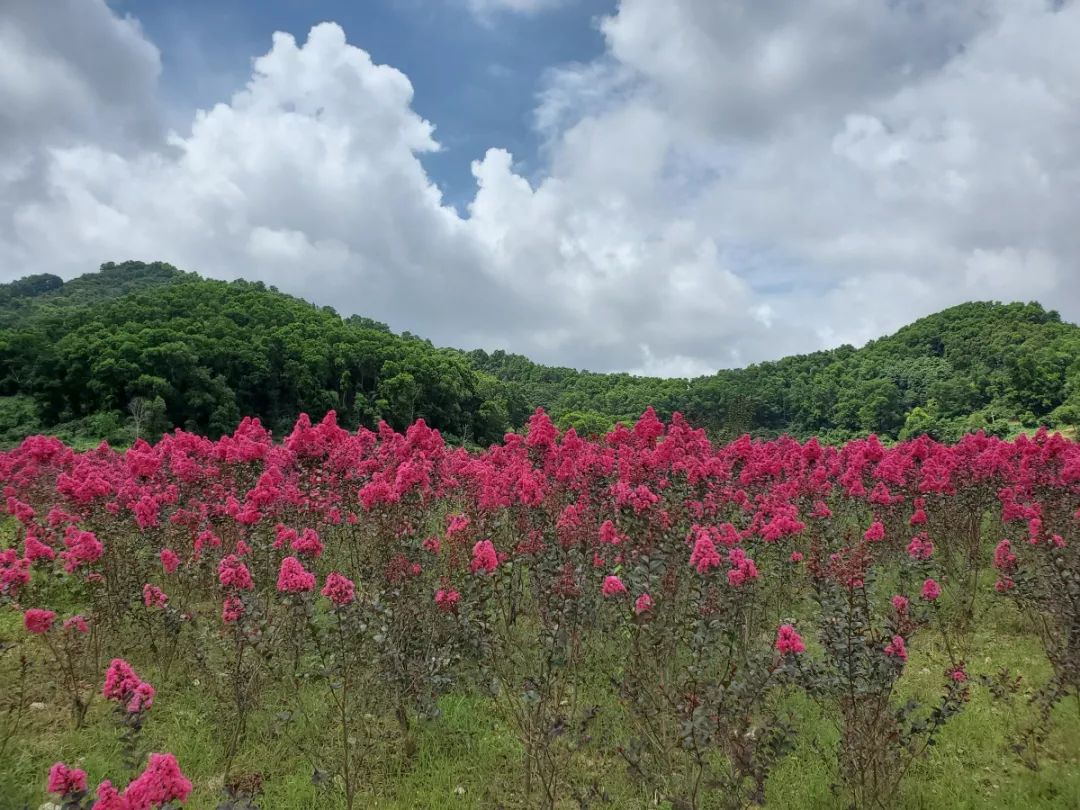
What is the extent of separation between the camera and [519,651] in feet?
20.0

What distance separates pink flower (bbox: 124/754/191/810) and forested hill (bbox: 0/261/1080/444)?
2318 cm

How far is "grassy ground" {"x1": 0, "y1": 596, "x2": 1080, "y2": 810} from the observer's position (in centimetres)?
424

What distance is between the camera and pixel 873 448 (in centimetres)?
1030

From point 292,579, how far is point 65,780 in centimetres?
192

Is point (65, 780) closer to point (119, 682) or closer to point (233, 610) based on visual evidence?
point (119, 682)

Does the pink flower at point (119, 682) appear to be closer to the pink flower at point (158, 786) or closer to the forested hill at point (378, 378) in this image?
the pink flower at point (158, 786)

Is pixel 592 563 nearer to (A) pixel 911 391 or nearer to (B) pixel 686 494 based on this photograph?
(B) pixel 686 494

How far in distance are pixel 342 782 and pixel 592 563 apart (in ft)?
9.13

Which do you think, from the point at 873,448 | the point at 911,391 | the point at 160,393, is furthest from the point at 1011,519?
the point at 911,391

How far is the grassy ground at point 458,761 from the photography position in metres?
4.24

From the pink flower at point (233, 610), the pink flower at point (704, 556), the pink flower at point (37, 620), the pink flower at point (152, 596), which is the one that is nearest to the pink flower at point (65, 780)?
the pink flower at point (233, 610)

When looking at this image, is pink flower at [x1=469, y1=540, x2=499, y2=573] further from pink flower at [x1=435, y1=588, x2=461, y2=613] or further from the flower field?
pink flower at [x1=435, y1=588, x2=461, y2=613]

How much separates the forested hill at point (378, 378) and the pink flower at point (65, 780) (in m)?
23.2

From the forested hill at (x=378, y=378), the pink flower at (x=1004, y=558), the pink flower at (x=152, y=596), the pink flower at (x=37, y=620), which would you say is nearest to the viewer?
the pink flower at (x=37, y=620)
